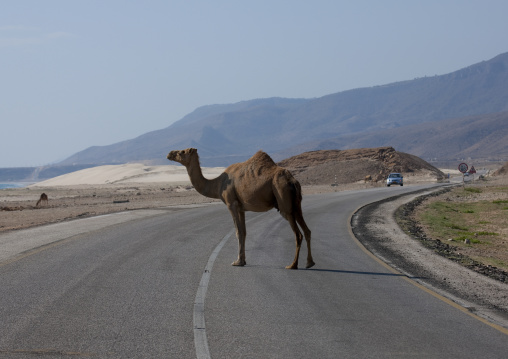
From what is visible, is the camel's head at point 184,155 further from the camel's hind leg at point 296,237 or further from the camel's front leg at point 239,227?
the camel's hind leg at point 296,237

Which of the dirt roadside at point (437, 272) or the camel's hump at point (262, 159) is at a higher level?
the camel's hump at point (262, 159)

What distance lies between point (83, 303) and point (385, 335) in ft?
13.2

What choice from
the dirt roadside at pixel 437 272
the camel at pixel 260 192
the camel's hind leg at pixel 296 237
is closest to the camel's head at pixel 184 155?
the camel at pixel 260 192

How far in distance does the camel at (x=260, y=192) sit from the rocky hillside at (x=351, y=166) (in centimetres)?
6593

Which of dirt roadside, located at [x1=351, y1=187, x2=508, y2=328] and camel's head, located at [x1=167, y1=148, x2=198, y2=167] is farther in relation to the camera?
camel's head, located at [x1=167, y1=148, x2=198, y2=167]

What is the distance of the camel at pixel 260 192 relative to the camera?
12.5 metres

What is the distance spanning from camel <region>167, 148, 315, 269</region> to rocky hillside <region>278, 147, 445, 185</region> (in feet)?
216

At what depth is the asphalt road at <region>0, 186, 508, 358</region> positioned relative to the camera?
24.6 feet

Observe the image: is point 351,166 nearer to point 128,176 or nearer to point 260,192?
point 128,176

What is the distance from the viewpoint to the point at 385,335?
318 inches

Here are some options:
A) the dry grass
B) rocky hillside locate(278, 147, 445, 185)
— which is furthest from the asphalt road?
rocky hillside locate(278, 147, 445, 185)

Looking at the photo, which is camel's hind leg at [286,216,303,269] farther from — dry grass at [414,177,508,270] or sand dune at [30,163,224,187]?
sand dune at [30,163,224,187]

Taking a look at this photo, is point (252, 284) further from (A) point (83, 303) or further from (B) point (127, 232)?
(B) point (127, 232)

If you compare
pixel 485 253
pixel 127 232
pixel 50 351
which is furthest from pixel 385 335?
pixel 127 232
